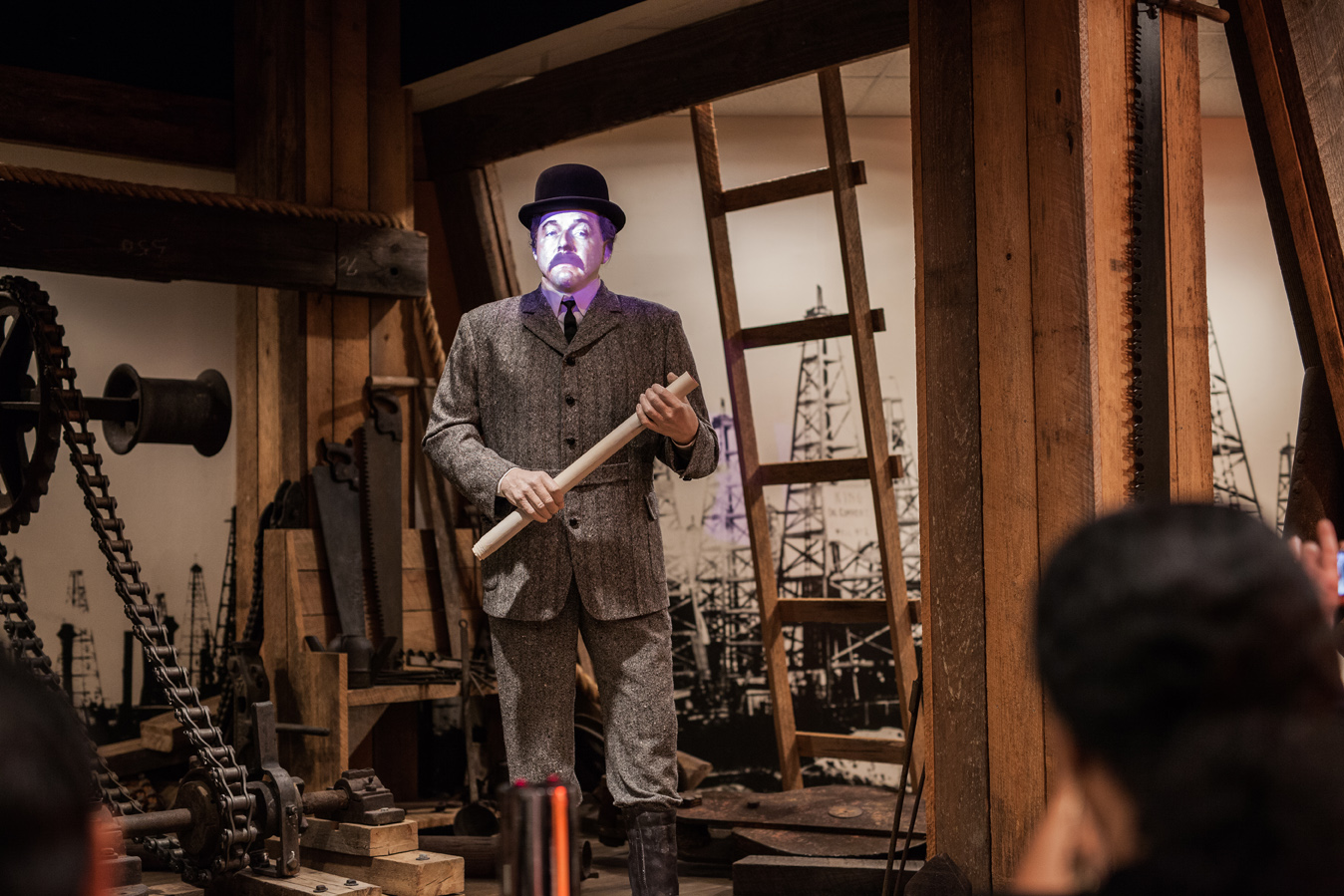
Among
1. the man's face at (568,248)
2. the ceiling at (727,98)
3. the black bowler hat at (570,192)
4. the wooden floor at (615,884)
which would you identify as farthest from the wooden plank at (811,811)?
the ceiling at (727,98)

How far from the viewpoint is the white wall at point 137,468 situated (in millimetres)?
4941

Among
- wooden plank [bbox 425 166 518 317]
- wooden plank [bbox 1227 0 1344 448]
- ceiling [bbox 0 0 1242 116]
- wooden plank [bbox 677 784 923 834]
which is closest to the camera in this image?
wooden plank [bbox 1227 0 1344 448]

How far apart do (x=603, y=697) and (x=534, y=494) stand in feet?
1.70

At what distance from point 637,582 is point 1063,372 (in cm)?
100

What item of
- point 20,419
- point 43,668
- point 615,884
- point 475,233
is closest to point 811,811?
point 615,884

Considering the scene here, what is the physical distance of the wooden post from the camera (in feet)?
8.47

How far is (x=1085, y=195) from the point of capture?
8.41 feet

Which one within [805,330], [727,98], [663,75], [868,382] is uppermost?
[727,98]

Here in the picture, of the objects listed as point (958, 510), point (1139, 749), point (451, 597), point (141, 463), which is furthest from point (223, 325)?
point (1139, 749)

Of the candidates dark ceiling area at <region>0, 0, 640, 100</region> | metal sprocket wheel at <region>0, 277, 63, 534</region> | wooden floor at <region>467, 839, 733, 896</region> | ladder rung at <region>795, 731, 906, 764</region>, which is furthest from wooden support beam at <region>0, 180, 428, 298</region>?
ladder rung at <region>795, 731, 906, 764</region>

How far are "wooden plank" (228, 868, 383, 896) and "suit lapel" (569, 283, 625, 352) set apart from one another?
1395 mm

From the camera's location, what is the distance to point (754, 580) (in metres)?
5.92

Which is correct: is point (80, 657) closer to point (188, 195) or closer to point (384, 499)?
point (384, 499)

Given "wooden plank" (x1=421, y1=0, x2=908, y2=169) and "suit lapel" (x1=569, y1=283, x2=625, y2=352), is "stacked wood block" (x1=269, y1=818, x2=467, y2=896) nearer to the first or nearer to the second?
"suit lapel" (x1=569, y1=283, x2=625, y2=352)
